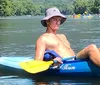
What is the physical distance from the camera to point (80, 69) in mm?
6918

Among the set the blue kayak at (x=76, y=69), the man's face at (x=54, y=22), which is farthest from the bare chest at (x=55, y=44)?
the blue kayak at (x=76, y=69)

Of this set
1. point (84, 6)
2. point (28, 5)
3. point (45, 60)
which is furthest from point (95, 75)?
point (28, 5)

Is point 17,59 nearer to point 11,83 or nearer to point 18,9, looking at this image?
point 11,83

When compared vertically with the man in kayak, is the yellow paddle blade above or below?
below

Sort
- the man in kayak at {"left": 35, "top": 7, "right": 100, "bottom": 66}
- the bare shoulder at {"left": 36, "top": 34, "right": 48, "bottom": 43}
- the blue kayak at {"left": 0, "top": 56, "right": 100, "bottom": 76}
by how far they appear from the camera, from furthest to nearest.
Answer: the bare shoulder at {"left": 36, "top": 34, "right": 48, "bottom": 43} < the man in kayak at {"left": 35, "top": 7, "right": 100, "bottom": 66} < the blue kayak at {"left": 0, "top": 56, "right": 100, "bottom": 76}

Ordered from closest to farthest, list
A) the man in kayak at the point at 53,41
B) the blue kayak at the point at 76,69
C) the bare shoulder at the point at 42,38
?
the blue kayak at the point at 76,69 → the man in kayak at the point at 53,41 → the bare shoulder at the point at 42,38

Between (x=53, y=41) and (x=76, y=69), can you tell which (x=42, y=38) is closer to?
(x=53, y=41)

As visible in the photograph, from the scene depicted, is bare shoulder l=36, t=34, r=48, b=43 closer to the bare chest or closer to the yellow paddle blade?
the bare chest

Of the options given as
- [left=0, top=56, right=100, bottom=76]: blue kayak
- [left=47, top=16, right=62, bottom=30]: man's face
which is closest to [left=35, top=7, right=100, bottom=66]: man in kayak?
[left=47, top=16, right=62, bottom=30]: man's face

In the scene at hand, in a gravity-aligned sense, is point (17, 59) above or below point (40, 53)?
below

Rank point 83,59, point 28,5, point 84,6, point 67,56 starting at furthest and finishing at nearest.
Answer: point 28,5, point 84,6, point 67,56, point 83,59

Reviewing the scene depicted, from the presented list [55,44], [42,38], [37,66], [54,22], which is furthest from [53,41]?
[37,66]

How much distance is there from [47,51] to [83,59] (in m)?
0.73

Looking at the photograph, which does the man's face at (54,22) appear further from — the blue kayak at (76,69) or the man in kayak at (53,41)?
the blue kayak at (76,69)
